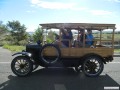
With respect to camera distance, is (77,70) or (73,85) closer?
(73,85)

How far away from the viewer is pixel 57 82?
8297 mm

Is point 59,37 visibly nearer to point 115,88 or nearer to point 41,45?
point 41,45

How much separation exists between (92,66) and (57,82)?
5.46 feet

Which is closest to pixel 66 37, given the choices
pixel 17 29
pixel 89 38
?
pixel 89 38

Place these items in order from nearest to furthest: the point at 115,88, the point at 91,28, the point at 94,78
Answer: the point at 115,88 → the point at 94,78 → the point at 91,28

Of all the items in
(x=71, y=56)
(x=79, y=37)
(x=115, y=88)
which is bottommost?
(x=115, y=88)

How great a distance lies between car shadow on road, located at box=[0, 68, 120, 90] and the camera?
7.57 meters

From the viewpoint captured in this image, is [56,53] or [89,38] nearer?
[56,53]

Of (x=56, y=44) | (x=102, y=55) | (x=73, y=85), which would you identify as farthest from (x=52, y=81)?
(x=102, y=55)

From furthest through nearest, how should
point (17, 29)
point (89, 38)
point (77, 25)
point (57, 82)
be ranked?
1. point (17, 29)
2. point (89, 38)
3. point (77, 25)
4. point (57, 82)

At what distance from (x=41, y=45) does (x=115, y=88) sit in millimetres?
3301

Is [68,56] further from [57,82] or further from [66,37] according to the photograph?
[57,82]

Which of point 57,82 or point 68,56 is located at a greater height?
point 68,56

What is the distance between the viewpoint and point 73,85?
7.91 metres
